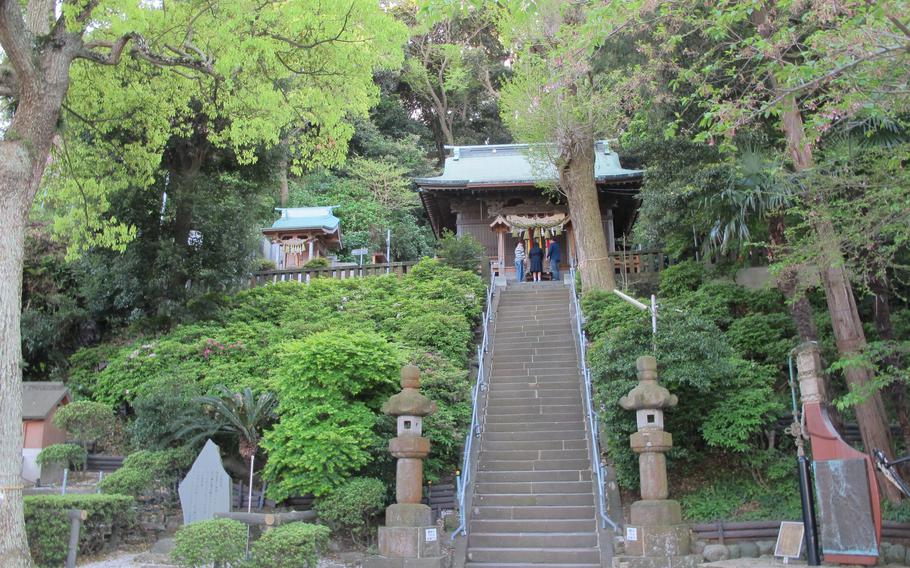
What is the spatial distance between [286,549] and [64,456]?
6.18 metres

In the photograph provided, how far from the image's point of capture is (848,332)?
9.44m

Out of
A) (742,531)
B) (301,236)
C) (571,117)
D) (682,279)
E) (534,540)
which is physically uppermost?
(301,236)

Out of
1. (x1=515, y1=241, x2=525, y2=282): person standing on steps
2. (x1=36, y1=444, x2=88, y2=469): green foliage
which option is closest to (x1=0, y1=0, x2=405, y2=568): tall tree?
(x1=36, y1=444, x2=88, y2=469): green foliage

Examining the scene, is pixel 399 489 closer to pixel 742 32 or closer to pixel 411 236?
pixel 742 32

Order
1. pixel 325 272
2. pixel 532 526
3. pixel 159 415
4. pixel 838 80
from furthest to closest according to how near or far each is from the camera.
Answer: pixel 325 272 < pixel 159 415 < pixel 532 526 < pixel 838 80

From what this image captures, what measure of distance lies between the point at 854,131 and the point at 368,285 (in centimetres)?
1171

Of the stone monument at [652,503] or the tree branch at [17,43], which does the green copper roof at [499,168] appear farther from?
the tree branch at [17,43]

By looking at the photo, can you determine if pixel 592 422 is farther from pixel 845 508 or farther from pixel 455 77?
pixel 455 77

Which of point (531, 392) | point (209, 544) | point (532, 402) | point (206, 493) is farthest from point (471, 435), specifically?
point (209, 544)

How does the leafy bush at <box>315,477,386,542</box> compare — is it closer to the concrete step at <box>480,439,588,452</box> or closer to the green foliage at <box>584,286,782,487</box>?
the concrete step at <box>480,439,588,452</box>

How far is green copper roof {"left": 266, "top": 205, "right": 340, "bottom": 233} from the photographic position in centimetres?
2828

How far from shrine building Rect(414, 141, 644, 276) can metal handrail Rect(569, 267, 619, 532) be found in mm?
7238

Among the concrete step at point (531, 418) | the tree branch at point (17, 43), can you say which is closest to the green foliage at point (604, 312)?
the concrete step at point (531, 418)

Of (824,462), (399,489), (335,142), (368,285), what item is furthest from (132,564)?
(368,285)
